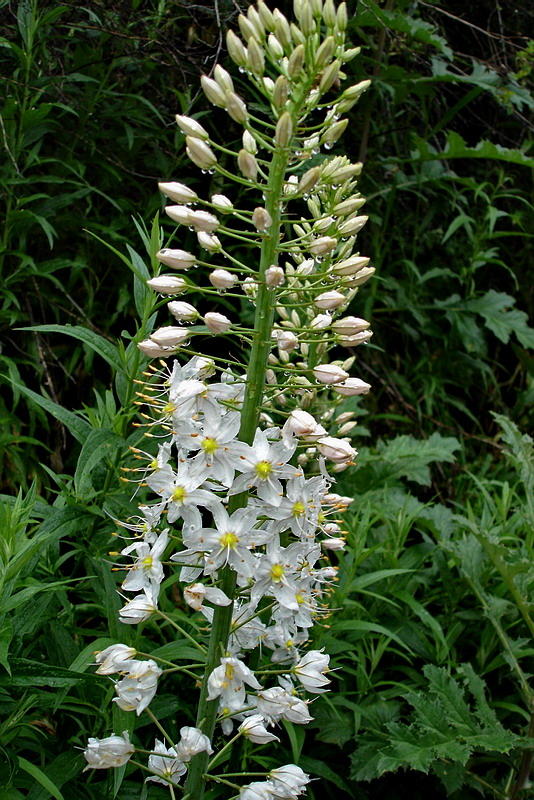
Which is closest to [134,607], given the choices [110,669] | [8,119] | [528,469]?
[110,669]

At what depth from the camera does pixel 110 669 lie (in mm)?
1759

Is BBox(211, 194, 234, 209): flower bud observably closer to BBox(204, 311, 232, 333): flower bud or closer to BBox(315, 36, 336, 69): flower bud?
BBox(204, 311, 232, 333): flower bud

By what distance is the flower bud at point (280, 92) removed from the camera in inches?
65.0

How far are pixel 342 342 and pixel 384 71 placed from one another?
3.19 metres

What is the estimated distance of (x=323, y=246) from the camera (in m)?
1.76

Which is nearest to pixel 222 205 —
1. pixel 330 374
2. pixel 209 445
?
pixel 330 374

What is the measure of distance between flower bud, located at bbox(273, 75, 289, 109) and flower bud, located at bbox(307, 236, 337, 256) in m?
0.32

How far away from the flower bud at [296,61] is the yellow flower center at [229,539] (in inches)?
41.9

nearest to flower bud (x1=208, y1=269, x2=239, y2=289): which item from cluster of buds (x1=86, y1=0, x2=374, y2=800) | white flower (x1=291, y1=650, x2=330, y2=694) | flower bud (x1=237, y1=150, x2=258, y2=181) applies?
cluster of buds (x1=86, y1=0, x2=374, y2=800)

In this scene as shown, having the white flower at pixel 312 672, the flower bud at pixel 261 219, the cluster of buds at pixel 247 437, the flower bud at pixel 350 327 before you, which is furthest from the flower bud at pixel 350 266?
the white flower at pixel 312 672

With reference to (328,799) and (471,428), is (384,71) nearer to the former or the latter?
(471,428)

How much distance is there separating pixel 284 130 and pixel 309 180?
125 mm

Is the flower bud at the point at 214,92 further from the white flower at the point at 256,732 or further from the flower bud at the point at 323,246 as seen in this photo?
the white flower at the point at 256,732

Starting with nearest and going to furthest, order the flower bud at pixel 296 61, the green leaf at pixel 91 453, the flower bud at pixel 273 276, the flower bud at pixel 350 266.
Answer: the flower bud at pixel 296 61
the flower bud at pixel 273 276
the flower bud at pixel 350 266
the green leaf at pixel 91 453
